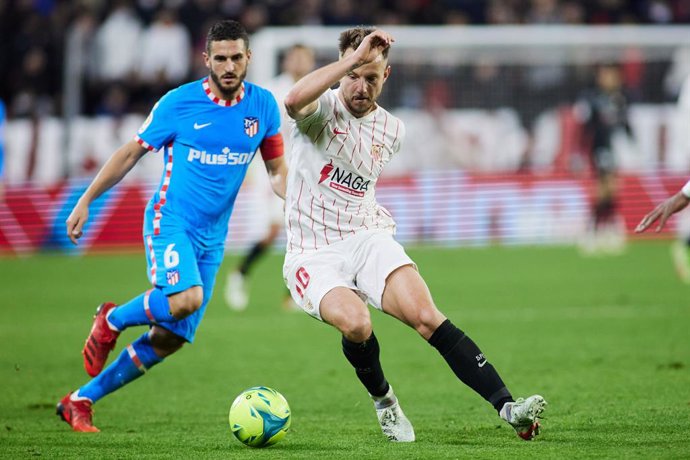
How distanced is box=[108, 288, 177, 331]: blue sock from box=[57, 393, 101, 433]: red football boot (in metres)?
0.53

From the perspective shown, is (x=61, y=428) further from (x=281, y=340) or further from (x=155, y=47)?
(x=155, y=47)

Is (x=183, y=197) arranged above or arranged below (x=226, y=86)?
below

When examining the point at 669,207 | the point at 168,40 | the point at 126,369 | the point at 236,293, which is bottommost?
the point at 236,293

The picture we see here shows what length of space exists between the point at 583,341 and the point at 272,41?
963 cm

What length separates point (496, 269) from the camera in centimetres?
1636

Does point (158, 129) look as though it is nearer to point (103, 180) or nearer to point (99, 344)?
point (103, 180)

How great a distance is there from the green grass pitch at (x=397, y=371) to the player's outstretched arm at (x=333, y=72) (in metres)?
1.77

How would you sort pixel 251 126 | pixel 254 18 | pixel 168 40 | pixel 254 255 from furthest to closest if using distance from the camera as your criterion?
pixel 254 18 → pixel 168 40 → pixel 254 255 → pixel 251 126

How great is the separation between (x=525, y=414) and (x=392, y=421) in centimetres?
85

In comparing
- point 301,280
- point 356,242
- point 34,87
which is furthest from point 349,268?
point 34,87

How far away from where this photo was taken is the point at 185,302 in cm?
659

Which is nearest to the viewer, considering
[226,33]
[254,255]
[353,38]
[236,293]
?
[353,38]

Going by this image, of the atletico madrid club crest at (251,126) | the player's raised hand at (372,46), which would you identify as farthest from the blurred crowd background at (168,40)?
the player's raised hand at (372,46)

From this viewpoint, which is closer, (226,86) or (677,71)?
(226,86)
